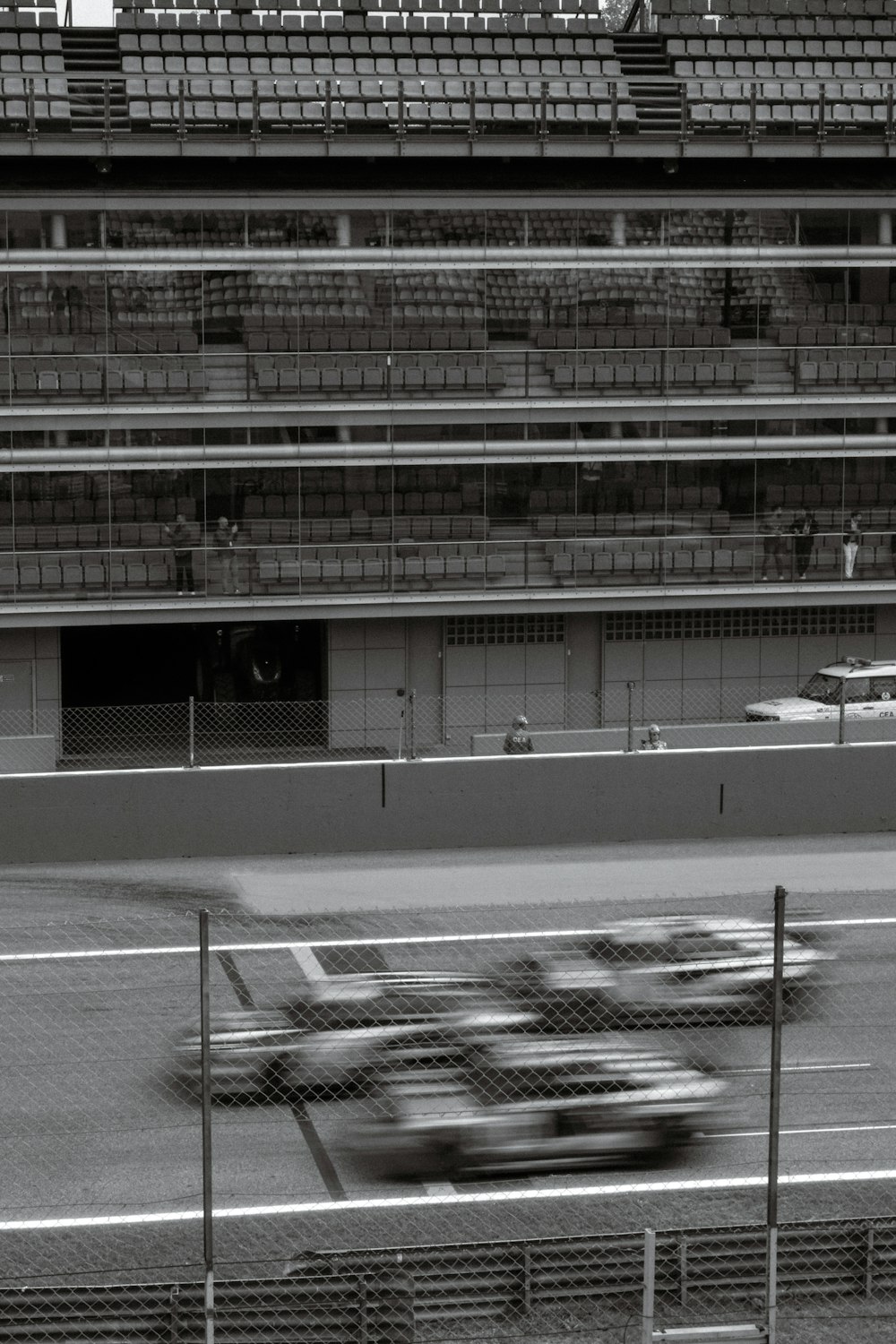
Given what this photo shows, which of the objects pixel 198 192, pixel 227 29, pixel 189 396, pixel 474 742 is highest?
pixel 227 29

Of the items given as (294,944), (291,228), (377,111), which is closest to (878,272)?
(377,111)

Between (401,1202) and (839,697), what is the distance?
21132 millimetres

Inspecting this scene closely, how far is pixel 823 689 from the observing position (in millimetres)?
32656

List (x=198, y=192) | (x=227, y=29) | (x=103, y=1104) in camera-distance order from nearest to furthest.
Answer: (x=103, y=1104) < (x=198, y=192) < (x=227, y=29)

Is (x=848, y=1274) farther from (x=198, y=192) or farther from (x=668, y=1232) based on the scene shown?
(x=198, y=192)

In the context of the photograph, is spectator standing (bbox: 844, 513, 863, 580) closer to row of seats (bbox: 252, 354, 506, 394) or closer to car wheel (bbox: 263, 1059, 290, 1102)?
row of seats (bbox: 252, 354, 506, 394)

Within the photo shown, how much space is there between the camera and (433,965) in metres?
15.6

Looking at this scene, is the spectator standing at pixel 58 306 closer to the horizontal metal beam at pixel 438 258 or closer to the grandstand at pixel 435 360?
the grandstand at pixel 435 360

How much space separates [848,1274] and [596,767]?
1291 cm

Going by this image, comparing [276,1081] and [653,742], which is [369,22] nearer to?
[653,742]

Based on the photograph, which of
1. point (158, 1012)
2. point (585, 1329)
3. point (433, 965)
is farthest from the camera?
point (433, 965)

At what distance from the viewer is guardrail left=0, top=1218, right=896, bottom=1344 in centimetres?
923

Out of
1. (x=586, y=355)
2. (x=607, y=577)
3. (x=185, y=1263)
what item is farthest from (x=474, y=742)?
(x=185, y=1263)

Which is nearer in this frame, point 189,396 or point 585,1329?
point 585,1329
